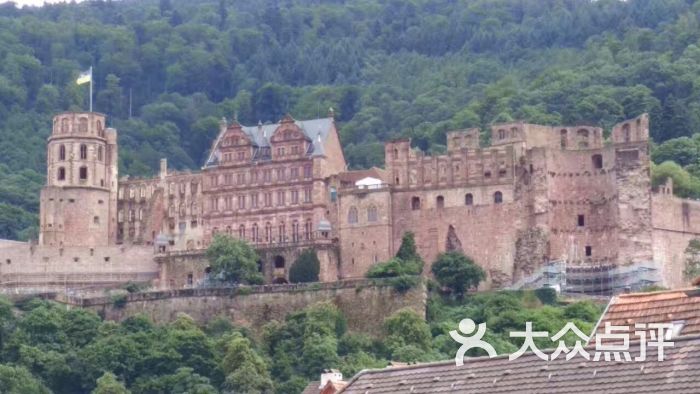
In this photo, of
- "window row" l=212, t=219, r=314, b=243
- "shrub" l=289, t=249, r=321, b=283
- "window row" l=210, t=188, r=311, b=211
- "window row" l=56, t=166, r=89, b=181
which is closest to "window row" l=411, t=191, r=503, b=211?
"shrub" l=289, t=249, r=321, b=283

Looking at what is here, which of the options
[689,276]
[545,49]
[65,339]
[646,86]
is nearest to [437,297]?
[689,276]

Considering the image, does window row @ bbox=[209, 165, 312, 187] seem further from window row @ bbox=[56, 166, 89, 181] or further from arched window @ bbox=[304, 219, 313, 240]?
window row @ bbox=[56, 166, 89, 181]

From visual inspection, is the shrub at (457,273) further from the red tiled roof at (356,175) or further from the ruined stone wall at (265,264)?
the red tiled roof at (356,175)

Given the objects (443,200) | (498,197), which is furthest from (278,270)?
(498,197)

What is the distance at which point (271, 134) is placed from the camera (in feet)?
374

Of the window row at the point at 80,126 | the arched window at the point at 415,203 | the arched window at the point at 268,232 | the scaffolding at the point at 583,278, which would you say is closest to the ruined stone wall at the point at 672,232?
the scaffolding at the point at 583,278

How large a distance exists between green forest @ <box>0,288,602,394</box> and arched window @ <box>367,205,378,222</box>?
6451mm

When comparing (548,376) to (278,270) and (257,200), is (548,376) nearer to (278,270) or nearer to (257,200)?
(278,270)

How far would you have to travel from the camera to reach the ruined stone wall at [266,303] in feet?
337

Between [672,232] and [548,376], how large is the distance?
80.1 metres

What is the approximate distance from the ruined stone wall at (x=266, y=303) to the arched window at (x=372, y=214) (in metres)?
4.29

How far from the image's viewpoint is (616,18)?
19088 cm

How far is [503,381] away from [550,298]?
252 feet

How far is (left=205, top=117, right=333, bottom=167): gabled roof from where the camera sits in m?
112
